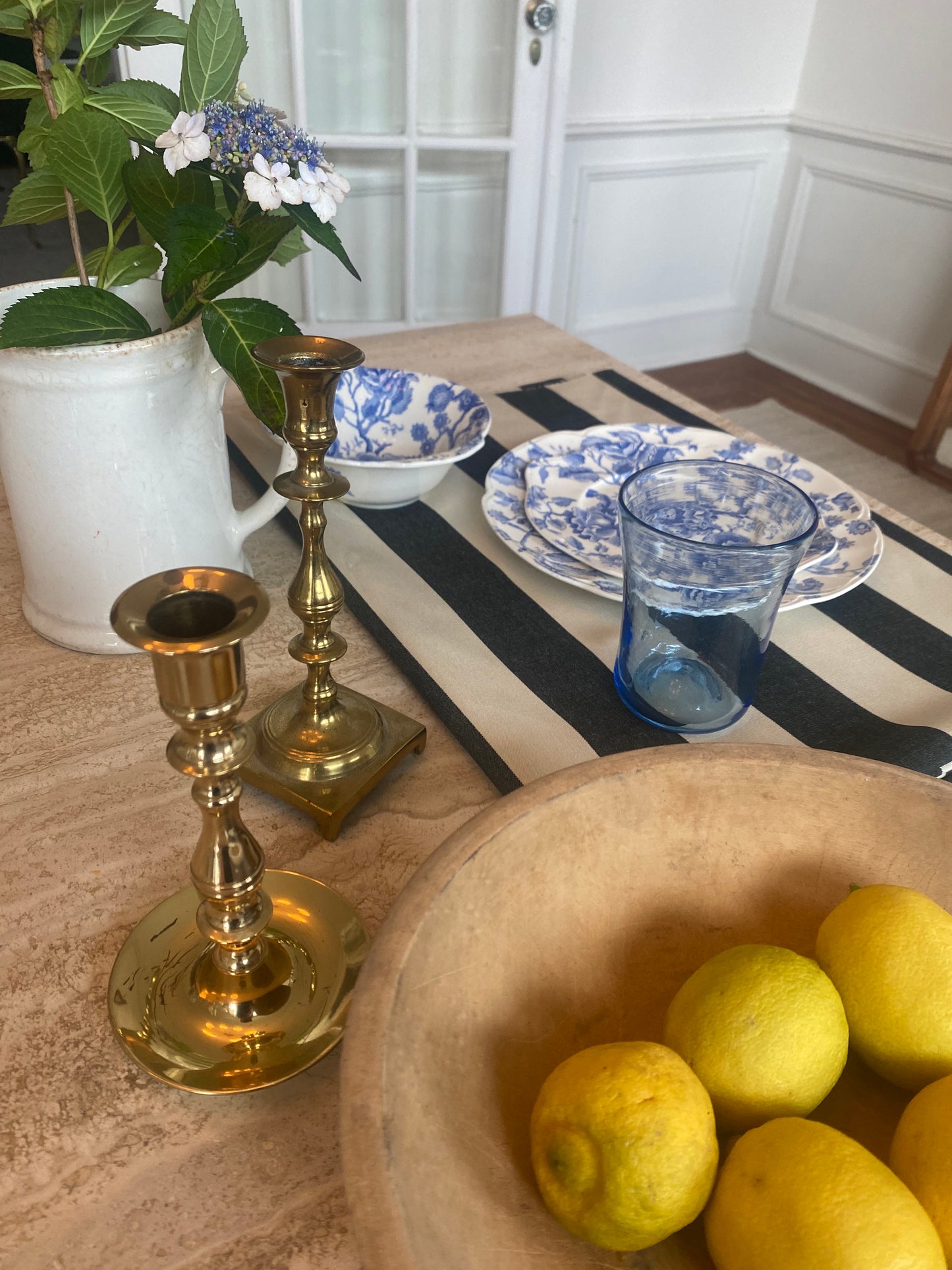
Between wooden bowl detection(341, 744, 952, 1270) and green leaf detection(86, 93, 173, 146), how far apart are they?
0.45 meters

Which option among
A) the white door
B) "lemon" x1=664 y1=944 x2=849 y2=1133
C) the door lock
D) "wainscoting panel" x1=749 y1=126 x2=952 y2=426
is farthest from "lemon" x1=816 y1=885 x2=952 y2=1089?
"wainscoting panel" x1=749 y1=126 x2=952 y2=426

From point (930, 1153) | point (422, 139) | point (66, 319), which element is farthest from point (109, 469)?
point (422, 139)

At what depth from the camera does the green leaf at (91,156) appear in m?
0.52

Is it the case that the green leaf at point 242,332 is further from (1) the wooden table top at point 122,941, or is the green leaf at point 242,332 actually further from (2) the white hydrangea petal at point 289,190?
(1) the wooden table top at point 122,941

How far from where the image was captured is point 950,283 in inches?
101

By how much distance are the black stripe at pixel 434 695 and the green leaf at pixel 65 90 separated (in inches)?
13.4

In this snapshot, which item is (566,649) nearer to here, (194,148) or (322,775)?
(322,775)

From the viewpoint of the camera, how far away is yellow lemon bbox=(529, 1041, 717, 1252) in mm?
302

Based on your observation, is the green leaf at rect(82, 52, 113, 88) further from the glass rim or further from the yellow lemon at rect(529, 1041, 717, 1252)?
the yellow lemon at rect(529, 1041, 717, 1252)

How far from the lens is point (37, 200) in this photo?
589mm

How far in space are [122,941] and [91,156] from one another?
0.42 m

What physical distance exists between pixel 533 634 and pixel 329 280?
1.87 m

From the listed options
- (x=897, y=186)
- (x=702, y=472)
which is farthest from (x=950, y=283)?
(x=702, y=472)

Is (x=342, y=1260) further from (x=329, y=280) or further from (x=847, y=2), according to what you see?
(x=847, y=2)
